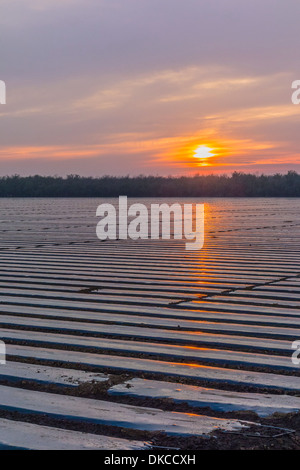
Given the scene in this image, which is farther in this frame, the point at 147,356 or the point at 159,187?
the point at 159,187

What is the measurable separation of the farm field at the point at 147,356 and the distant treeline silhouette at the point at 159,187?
61.5 m

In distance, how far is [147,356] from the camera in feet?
12.6

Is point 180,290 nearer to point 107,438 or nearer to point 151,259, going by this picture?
point 151,259

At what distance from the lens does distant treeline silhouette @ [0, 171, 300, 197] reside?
69.1 metres

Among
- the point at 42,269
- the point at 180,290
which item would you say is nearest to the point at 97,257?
the point at 42,269

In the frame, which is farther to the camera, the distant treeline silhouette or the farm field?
the distant treeline silhouette

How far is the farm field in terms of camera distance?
284 centimetres

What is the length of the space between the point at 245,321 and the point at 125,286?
1.85 meters

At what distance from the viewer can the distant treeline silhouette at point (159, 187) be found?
69.1 metres

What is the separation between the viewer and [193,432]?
109 inches

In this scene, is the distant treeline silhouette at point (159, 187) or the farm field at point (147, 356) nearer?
the farm field at point (147, 356)

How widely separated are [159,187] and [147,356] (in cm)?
6544

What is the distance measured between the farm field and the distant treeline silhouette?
202ft
